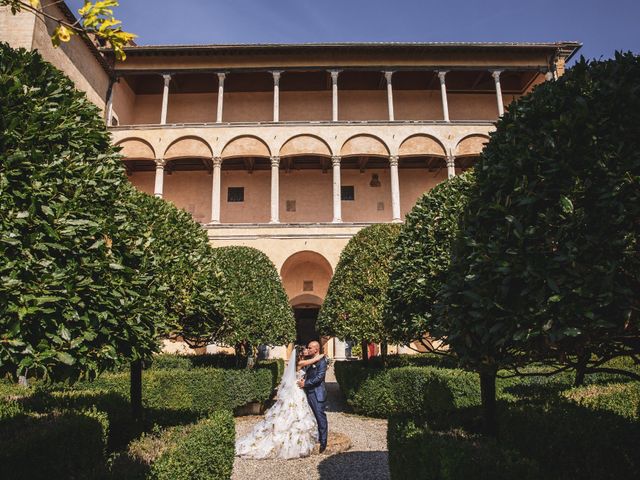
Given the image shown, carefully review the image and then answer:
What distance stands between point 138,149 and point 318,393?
1882cm

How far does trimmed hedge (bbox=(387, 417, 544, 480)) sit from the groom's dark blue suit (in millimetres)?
2718

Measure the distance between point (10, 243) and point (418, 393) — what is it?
27.0ft

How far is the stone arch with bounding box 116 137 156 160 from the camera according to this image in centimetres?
2262

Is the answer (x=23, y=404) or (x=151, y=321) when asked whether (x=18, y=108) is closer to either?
(x=151, y=321)

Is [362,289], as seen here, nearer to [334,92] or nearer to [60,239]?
[60,239]

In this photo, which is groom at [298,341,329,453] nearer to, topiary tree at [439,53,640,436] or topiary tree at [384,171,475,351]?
topiary tree at [384,171,475,351]

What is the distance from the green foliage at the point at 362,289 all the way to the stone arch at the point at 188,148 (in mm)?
12527

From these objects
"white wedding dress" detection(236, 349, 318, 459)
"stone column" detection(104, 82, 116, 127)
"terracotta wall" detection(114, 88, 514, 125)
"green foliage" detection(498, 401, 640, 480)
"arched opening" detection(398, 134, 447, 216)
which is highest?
"terracotta wall" detection(114, 88, 514, 125)

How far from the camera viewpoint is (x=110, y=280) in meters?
3.54

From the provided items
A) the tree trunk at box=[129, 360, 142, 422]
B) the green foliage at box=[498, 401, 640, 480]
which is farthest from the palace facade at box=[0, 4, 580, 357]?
the green foliage at box=[498, 401, 640, 480]

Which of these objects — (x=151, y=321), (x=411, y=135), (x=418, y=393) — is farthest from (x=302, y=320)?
(x=151, y=321)

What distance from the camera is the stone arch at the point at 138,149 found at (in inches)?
891

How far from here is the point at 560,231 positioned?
2.99m

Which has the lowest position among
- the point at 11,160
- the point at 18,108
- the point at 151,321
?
the point at 151,321
